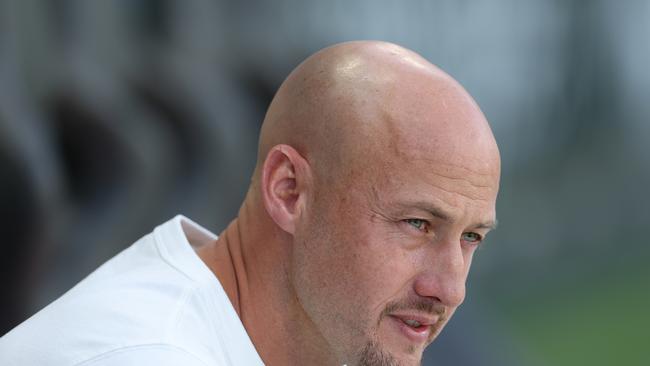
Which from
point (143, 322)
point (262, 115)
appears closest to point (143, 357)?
point (143, 322)

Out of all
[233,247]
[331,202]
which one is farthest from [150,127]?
[331,202]

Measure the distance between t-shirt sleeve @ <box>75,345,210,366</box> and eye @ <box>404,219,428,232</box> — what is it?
1.10ft

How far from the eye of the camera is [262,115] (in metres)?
2.09

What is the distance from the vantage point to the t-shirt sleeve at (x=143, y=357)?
3.49ft

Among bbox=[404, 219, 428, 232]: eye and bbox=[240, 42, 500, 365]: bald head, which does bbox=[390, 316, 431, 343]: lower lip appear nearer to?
bbox=[240, 42, 500, 365]: bald head

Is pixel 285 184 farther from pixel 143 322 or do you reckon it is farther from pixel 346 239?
pixel 143 322

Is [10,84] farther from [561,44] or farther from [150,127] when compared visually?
[561,44]

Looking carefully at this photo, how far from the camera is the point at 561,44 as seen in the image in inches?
107

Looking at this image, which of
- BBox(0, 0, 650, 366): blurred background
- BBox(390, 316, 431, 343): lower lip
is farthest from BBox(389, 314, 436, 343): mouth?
BBox(0, 0, 650, 366): blurred background

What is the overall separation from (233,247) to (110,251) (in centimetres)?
62

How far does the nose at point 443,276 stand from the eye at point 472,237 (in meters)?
0.05

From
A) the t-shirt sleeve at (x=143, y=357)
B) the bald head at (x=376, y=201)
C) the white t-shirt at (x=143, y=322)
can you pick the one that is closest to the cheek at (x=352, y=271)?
the bald head at (x=376, y=201)

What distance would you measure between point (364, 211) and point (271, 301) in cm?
18

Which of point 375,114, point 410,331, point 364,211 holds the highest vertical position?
point 375,114
